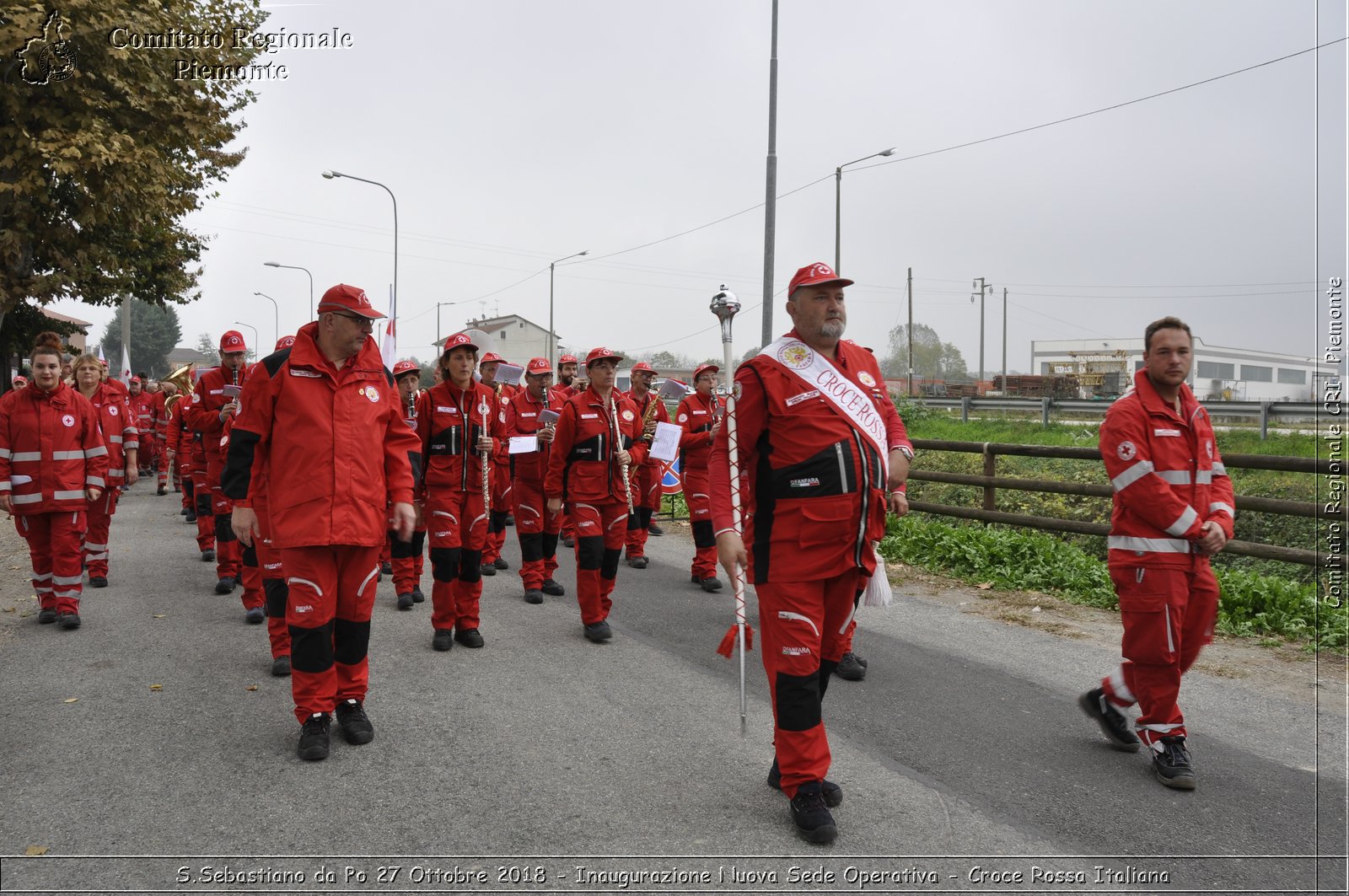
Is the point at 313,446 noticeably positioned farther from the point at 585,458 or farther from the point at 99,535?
the point at 99,535

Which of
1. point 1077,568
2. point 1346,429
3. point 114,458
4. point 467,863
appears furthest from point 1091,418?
point 467,863

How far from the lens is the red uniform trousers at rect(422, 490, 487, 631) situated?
6.70m

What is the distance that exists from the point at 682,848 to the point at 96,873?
2.10 meters

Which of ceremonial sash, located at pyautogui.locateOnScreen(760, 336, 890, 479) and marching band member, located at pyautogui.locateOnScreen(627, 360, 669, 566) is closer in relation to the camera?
ceremonial sash, located at pyautogui.locateOnScreen(760, 336, 890, 479)

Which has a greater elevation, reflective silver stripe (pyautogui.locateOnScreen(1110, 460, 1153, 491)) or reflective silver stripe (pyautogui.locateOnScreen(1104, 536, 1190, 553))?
reflective silver stripe (pyautogui.locateOnScreen(1110, 460, 1153, 491))

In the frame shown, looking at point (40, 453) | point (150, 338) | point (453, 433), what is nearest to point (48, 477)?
point (40, 453)

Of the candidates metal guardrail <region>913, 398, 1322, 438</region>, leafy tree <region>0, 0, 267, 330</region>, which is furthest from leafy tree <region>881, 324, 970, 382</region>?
leafy tree <region>0, 0, 267, 330</region>

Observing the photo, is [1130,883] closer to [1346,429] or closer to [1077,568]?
[1346,429]

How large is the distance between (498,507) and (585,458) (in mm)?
2541

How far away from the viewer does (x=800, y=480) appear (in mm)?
3848

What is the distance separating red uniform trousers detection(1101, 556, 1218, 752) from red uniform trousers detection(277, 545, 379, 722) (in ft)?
12.3

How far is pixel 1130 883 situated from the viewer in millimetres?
3373

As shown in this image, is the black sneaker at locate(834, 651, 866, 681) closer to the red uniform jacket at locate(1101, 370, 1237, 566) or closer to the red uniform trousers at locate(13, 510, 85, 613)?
the red uniform jacket at locate(1101, 370, 1237, 566)

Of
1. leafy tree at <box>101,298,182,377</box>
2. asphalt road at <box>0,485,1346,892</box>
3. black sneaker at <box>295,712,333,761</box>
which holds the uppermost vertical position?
leafy tree at <box>101,298,182,377</box>
